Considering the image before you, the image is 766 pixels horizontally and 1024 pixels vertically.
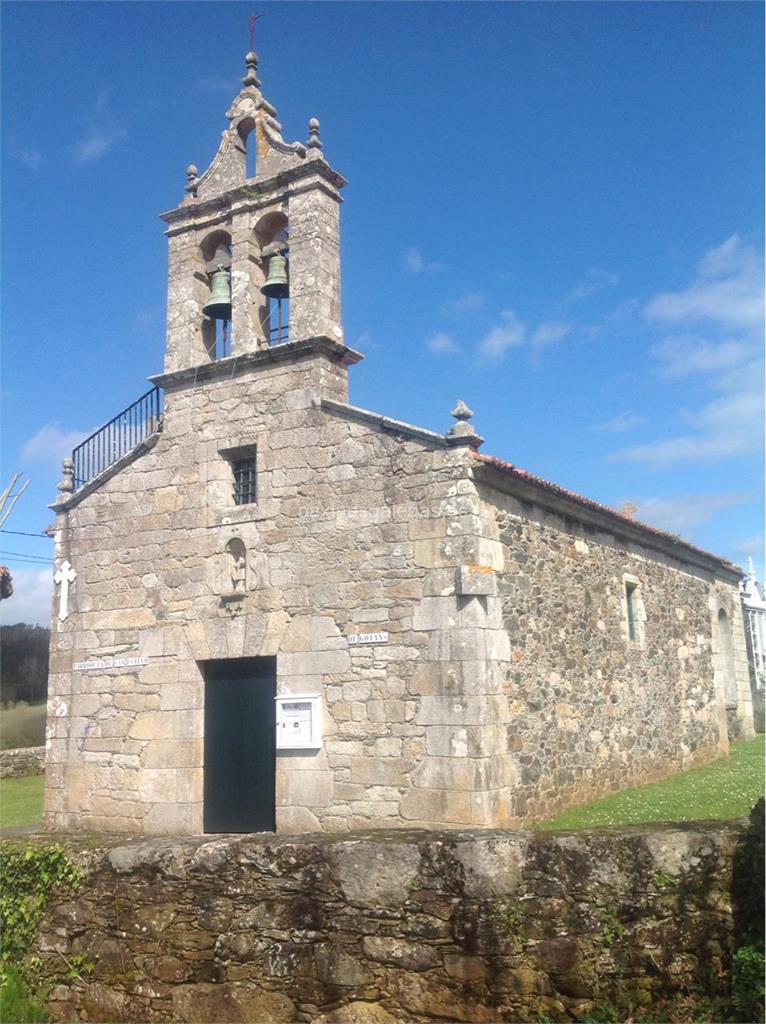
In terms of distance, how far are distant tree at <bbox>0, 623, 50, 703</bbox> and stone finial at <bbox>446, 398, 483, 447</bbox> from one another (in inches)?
657

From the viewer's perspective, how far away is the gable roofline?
33.8ft

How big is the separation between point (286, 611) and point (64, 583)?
12.5ft

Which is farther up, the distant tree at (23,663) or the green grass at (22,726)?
the distant tree at (23,663)

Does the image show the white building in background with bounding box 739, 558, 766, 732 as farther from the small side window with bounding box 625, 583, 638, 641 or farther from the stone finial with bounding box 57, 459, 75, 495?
the stone finial with bounding box 57, 459, 75, 495

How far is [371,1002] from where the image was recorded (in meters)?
4.55

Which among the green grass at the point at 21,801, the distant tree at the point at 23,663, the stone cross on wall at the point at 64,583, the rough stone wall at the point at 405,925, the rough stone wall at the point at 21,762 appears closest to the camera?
the rough stone wall at the point at 405,925

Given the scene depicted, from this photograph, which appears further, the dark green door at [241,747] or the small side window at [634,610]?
the small side window at [634,610]

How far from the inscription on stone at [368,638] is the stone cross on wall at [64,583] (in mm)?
4610

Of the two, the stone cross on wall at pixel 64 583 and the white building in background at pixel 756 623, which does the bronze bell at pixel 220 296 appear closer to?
the stone cross on wall at pixel 64 583

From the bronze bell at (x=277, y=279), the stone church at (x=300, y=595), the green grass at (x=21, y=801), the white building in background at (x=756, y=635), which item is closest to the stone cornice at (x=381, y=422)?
the stone church at (x=300, y=595)

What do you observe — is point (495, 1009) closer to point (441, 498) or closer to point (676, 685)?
point (441, 498)

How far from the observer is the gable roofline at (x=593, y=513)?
10.3 meters

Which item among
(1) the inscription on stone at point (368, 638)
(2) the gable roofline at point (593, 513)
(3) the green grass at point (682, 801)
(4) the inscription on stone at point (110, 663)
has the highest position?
(2) the gable roofline at point (593, 513)

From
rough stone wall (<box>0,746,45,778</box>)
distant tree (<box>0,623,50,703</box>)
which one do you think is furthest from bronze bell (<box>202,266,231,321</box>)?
distant tree (<box>0,623,50,703</box>)
